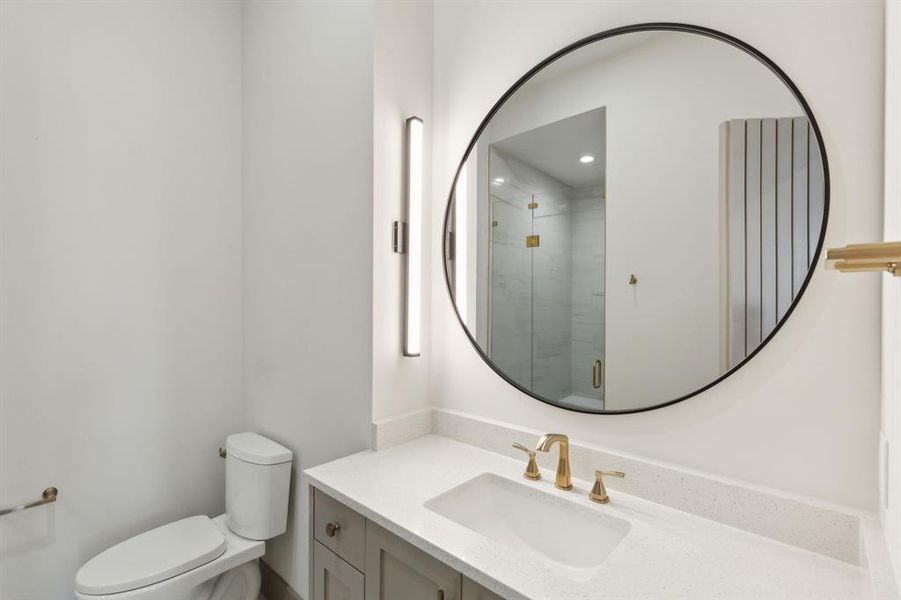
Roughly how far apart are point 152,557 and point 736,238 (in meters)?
2.01

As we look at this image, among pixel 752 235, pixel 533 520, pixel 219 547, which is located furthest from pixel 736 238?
pixel 219 547

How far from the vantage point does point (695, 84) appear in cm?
103

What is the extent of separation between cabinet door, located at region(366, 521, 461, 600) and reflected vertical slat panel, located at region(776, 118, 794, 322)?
90 cm

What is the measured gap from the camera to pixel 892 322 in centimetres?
69

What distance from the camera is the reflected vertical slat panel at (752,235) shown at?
948 mm

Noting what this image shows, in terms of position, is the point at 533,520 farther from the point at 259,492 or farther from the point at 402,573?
the point at 259,492

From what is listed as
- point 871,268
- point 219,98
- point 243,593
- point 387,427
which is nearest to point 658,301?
point 871,268

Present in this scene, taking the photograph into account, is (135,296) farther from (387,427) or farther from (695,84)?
(695,84)

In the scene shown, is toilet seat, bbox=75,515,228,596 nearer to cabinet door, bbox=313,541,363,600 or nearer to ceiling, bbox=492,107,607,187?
cabinet door, bbox=313,541,363,600

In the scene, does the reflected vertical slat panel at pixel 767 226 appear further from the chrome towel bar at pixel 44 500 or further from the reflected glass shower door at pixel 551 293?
the chrome towel bar at pixel 44 500

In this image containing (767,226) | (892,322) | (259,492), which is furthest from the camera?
(259,492)

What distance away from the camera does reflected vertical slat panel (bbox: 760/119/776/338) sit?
0.93 m

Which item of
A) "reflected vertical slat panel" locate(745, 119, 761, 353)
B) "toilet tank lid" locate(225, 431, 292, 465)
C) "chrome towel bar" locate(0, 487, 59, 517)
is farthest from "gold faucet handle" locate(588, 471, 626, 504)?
"chrome towel bar" locate(0, 487, 59, 517)

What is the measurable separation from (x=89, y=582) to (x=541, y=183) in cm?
187
